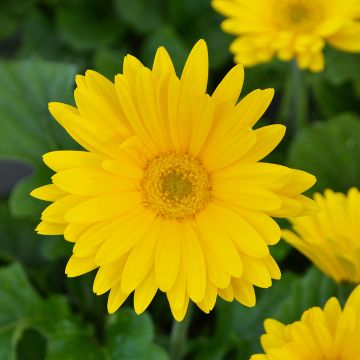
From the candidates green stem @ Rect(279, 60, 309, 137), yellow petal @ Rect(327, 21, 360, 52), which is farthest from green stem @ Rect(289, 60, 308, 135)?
yellow petal @ Rect(327, 21, 360, 52)

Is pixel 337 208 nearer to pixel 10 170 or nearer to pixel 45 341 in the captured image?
pixel 45 341

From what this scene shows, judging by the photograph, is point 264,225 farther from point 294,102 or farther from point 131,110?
point 294,102

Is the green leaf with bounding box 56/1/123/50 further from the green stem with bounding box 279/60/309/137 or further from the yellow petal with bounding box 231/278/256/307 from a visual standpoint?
the yellow petal with bounding box 231/278/256/307

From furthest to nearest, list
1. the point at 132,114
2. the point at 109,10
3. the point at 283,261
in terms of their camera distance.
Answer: the point at 109,10
the point at 283,261
the point at 132,114

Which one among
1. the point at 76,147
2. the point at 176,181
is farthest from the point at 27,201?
the point at 176,181

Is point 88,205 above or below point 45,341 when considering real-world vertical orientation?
above

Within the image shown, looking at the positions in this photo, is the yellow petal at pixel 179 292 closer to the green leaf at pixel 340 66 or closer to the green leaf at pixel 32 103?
the green leaf at pixel 32 103

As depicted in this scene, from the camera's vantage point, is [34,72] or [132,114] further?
[34,72]

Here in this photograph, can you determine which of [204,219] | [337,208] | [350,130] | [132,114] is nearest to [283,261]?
[350,130]
